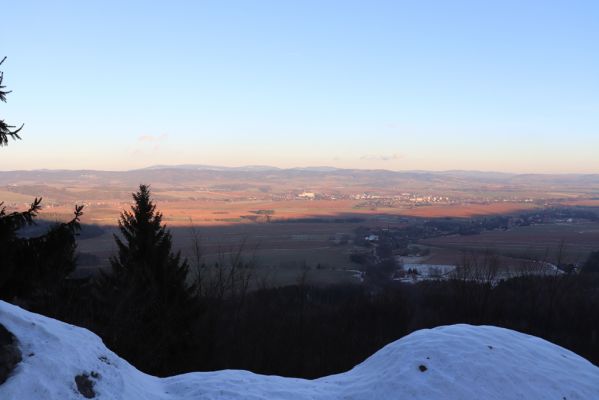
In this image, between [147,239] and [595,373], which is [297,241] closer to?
[147,239]

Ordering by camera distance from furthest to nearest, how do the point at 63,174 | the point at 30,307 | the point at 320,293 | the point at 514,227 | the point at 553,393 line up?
the point at 63,174 < the point at 514,227 < the point at 320,293 < the point at 30,307 < the point at 553,393

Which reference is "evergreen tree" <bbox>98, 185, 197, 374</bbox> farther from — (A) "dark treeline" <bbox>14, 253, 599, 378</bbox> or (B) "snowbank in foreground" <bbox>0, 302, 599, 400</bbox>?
(B) "snowbank in foreground" <bbox>0, 302, 599, 400</bbox>

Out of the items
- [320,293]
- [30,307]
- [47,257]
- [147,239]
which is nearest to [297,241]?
[320,293]

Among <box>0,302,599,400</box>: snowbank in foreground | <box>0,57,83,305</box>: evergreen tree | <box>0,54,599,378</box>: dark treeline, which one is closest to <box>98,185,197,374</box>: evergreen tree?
<box>0,54,599,378</box>: dark treeline

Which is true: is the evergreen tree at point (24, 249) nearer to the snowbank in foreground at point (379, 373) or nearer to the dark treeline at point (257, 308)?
the dark treeline at point (257, 308)

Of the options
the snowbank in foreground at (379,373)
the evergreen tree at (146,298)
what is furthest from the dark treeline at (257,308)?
the snowbank in foreground at (379,373)
